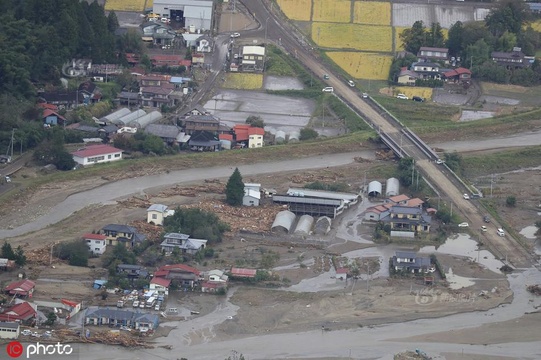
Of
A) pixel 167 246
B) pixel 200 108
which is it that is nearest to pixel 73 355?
pixel 167 246

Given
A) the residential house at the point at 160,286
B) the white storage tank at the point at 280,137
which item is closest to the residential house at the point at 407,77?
the white storage tank at the point at 280,137

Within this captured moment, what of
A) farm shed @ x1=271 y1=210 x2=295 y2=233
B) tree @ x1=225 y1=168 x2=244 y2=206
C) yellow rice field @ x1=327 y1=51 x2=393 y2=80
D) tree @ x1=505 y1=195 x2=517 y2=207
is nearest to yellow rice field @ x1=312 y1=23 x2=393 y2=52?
yellow rice field @ x1=327 y1=51 x2=393 y2=80

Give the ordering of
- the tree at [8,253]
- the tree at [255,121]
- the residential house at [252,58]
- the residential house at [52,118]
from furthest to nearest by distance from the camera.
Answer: the residential house at [252,58]
the tree at [255,121]
the residential house at [52,118]
the tree at [8,253]

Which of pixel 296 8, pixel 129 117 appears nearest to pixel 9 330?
pixel 129 117

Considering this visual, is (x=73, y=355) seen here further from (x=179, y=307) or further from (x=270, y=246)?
(x=270, y=246)

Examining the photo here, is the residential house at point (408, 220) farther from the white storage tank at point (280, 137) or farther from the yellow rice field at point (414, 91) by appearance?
the yellow rice field at point (414, 91)

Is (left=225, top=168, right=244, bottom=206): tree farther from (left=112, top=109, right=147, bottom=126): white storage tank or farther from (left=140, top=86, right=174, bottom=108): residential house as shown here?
(left=140, top=86, right=174, bottom=108): residential house

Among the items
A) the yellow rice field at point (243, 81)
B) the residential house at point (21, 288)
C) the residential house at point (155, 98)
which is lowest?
the residential house at point (21, 288)
